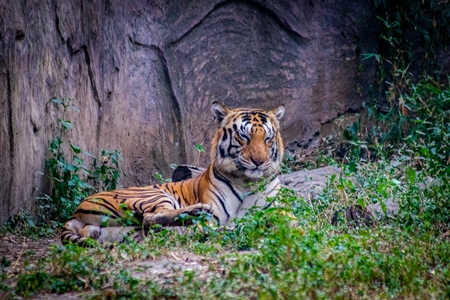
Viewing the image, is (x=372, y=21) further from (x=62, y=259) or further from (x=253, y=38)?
(x=62, y=259)

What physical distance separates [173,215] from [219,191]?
84cm

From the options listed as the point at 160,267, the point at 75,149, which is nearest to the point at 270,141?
the point at 75,149

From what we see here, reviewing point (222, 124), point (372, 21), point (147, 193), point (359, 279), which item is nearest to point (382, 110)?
point (372, 21)

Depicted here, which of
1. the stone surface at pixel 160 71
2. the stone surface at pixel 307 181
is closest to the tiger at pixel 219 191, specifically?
the stone surface at pixel 307 181

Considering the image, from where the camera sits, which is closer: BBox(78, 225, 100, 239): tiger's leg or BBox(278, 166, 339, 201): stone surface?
BBox(78, 225, 100, 239): tiger's leg

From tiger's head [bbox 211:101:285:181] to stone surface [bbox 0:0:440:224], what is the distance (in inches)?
61.4

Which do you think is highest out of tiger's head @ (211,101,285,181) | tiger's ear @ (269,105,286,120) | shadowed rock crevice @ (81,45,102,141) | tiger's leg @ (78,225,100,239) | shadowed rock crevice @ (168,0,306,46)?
shadowed rock crevice @ (168,0,306,46)

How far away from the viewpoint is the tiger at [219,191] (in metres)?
6.26

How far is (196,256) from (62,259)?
0.98 m

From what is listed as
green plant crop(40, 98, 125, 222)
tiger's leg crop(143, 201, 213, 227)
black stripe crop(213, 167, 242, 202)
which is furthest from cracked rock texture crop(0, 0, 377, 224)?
black stripe crop(213, 167, 242, 202)

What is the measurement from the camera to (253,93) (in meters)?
9.84

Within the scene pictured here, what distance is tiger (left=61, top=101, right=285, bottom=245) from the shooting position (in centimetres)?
626

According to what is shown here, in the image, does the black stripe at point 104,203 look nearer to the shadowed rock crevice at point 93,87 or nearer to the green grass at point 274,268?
the green grass at point 274,268

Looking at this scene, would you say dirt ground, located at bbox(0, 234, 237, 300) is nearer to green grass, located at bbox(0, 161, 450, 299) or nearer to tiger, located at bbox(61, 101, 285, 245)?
green grass, located at bbox(0, 161, 450, 299)
